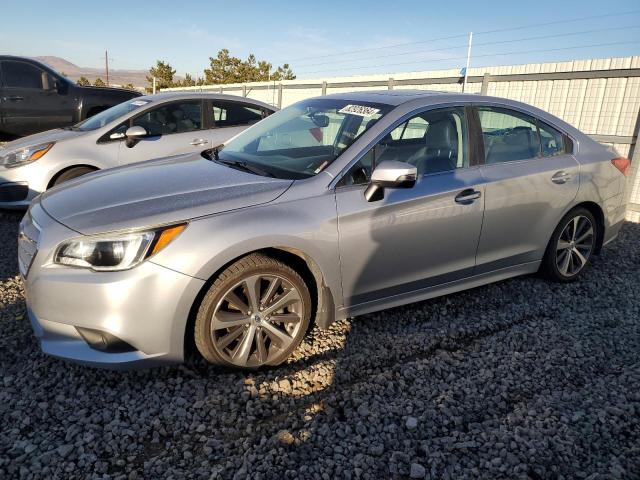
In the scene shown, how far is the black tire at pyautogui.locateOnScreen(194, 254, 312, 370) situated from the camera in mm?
2660

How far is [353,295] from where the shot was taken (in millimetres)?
3119

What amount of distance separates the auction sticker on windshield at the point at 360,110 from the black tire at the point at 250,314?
4.38 feet

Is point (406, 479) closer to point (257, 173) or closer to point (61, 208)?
point (257, 173)

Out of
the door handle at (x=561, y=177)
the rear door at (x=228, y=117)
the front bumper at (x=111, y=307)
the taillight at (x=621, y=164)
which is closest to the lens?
the front bumper at (x=111, y=307)

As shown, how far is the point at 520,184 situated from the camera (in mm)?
3758

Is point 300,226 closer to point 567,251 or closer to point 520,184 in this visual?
point 520,184

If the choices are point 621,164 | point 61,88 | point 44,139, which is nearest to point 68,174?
point 44,139

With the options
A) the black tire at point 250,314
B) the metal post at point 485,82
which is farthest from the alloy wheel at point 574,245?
the metal post at point 485,82

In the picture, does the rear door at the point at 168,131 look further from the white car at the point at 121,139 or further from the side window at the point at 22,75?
the side window at the point at 22,75

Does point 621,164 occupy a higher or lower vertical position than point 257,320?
higher

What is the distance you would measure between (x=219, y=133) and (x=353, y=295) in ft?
13.2

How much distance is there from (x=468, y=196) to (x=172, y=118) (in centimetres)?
425

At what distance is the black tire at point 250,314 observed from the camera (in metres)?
2.66

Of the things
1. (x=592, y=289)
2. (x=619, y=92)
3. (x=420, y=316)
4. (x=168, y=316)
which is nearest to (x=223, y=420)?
(x=168, y=316)
